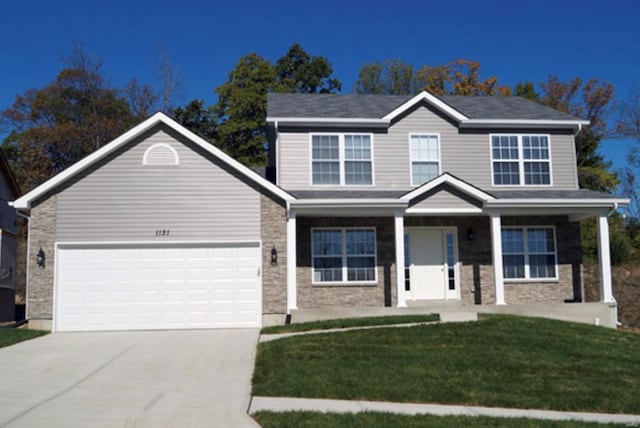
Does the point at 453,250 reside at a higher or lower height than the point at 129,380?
higher

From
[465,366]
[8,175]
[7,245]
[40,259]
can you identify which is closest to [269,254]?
[40,259]

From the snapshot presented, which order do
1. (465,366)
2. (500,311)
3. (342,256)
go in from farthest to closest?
(342,256) → (500,311) → (465,366)

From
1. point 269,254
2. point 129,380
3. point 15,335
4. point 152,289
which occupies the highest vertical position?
point 269,254

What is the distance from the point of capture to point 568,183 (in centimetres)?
1970

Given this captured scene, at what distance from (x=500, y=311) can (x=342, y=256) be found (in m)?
4.66

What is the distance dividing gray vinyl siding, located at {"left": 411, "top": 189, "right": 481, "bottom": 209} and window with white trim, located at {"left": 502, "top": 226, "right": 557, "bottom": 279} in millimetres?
2221

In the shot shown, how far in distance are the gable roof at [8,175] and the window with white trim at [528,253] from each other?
1818 centimetres

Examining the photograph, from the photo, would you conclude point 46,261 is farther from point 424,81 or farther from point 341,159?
point 424,81

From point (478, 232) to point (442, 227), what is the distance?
1.10 metres

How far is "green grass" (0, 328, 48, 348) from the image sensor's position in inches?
552

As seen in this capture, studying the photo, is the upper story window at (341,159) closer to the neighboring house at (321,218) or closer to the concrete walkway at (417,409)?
the neighboring house at (321,218)

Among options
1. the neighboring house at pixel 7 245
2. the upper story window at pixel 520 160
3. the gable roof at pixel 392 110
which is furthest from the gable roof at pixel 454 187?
the neighboring house at pixel 7 245

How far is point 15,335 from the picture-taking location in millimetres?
14734

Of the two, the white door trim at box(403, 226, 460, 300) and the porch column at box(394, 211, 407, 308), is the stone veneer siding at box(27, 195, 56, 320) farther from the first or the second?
the white door trim at box(403, 226, 460, 300)
